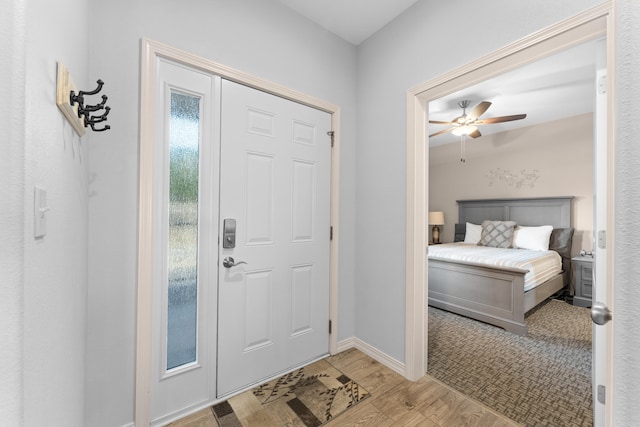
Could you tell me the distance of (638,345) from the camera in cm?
50

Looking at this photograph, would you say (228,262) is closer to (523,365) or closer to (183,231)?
(183,231)

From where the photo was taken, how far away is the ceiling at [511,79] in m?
2.06

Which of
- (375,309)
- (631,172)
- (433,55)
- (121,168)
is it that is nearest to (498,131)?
(433,55)

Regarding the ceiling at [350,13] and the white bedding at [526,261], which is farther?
the white bedding at [526,261]

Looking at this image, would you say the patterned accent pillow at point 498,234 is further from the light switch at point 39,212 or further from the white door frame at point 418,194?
the light switch at point 39,212

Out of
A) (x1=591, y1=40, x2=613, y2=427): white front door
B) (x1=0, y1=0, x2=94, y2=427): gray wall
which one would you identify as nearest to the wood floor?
(x1=591, y1=40, x2=613, y2=427): white front door

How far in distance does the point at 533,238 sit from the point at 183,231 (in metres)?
5.02

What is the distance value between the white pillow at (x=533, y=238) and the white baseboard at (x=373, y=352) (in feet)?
11.7

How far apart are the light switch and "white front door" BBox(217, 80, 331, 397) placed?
1049 millimetres

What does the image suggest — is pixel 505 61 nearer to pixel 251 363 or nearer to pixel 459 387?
pixel 459 387

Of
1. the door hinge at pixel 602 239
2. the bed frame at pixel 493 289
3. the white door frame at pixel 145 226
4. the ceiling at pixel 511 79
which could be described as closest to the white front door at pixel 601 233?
the door hinge at pixel 602 239

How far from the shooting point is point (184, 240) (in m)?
1.62

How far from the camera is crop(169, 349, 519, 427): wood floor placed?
5.10 ft

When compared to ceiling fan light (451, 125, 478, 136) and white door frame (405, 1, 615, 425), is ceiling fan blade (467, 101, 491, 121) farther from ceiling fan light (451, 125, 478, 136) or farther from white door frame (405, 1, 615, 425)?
white door frame (405, 1, 615, 425)
